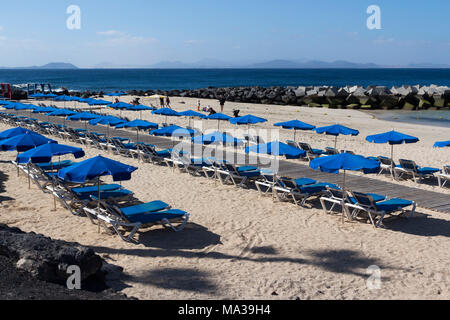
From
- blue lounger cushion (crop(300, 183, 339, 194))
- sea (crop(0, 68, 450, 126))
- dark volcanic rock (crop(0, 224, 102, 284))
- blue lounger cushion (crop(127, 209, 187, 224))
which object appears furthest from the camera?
sea (crop(0, 68, 450, 126))

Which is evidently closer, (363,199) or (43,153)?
(363,199)

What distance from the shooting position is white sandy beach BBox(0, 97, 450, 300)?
598 cm

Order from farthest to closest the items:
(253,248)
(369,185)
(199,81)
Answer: (199,81), (369,185), (253,248)

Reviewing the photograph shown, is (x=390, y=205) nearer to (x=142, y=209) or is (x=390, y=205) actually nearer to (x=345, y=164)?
(x=345, y=164)

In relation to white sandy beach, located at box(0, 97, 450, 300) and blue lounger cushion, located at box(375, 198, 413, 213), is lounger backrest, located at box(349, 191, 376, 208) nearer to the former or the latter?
blue lounger cushion, located at box(375, 198, 413, 213)

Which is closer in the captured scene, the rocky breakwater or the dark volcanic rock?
the dark volcanic rock

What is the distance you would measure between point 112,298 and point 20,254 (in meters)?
1.45

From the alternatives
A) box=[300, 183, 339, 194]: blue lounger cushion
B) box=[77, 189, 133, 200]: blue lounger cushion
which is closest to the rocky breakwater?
box=[300, 183, 339, 194]: blue lounger cushion

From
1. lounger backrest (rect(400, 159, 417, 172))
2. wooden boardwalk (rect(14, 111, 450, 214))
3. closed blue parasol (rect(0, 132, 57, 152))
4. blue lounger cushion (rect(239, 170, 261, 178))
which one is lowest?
wooden boardwalk (rect(14, 111, 450, 214))

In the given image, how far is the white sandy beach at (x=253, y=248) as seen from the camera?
5.98m

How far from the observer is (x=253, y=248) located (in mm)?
7430

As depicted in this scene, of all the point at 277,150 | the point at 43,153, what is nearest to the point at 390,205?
the point at 277,150

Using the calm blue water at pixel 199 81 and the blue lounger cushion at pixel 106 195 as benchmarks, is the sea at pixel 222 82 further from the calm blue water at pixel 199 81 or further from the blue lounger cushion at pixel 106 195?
the blue lounger cushion at pixel 106 195
